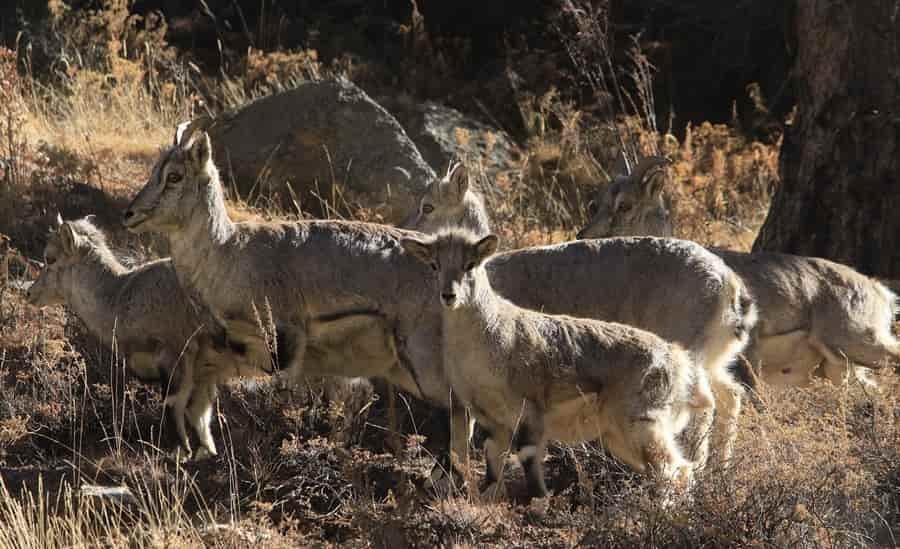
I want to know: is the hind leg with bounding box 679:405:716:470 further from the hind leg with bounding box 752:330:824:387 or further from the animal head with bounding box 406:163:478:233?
the animal head with bounding box 406:163:478:233

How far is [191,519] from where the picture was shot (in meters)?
8.36

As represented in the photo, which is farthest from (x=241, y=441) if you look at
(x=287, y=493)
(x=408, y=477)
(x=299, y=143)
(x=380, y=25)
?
(x=380, y=25)

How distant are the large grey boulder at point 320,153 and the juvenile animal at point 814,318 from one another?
523 cm

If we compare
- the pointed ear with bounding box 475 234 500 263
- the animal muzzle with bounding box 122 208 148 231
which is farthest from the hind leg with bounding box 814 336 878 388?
the animal muzzle with bounding box 122 208 148 231

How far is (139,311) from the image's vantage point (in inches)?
405

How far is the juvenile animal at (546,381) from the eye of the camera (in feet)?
26.1

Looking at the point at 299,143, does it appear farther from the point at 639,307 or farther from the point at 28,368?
the point at 639,307

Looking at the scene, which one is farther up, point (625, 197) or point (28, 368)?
point (625, 197)

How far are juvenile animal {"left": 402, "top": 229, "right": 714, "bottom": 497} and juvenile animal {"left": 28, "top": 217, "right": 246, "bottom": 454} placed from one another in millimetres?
2179

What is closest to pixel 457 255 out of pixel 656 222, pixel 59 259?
pixel 59 259

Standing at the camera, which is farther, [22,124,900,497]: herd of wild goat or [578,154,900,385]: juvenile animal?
[578,154,900,385]: juvenile animal

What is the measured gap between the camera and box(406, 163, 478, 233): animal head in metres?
11.5

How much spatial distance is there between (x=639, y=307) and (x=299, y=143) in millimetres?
6552

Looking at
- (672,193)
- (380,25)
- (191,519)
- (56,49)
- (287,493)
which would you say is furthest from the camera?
(380,25)
